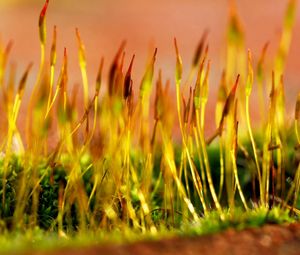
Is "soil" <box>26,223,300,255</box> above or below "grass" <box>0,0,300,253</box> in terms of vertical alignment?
below

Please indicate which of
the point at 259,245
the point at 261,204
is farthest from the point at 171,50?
the point at 259,245

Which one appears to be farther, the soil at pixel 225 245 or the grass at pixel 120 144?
the grass at pixel 120 144

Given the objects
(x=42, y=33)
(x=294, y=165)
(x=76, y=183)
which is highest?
(x=42, y=33)

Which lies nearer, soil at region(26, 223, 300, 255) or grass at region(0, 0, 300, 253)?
soil at region(26, 223, 300, 255)

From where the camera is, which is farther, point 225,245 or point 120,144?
point 120,144

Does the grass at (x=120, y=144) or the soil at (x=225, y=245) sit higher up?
the grass at (x=120, y=144)

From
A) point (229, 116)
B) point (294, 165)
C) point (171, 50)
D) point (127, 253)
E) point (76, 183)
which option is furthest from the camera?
point (171, 50)

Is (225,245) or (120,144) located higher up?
(120,144)

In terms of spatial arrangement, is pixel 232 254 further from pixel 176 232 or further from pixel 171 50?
pixel 171 50
